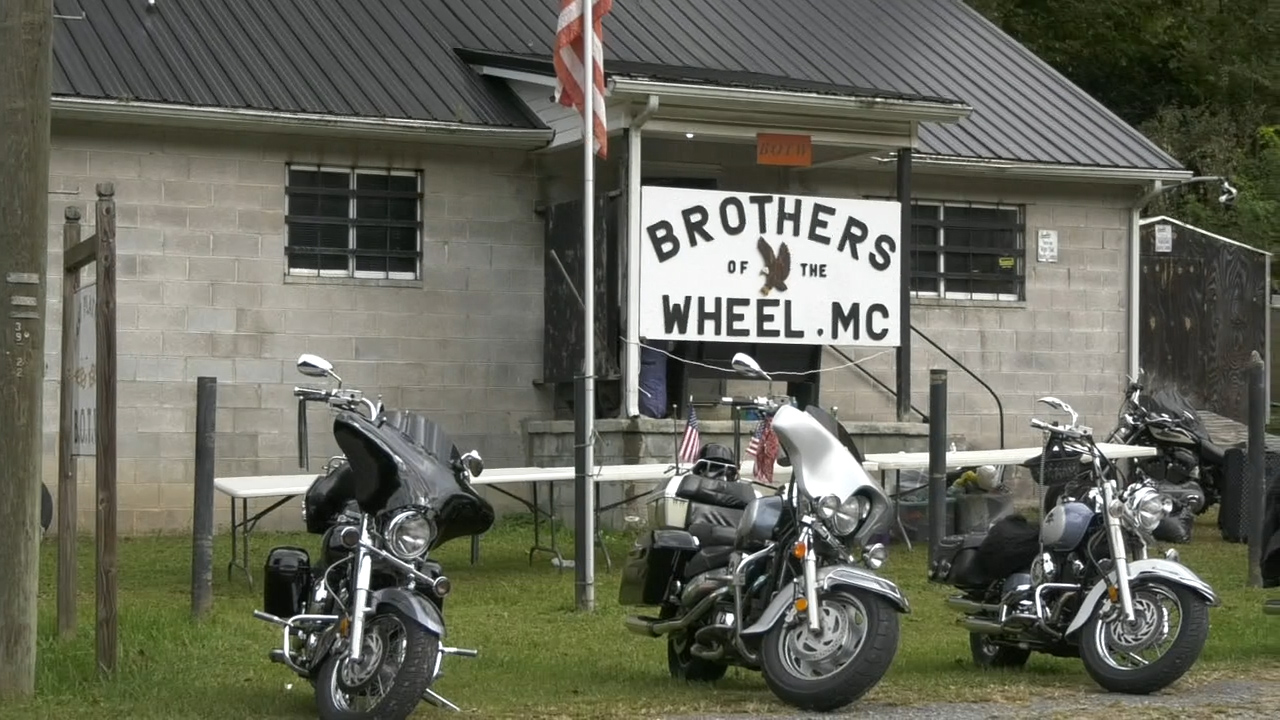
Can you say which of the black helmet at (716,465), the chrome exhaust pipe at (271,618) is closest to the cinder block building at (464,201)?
the black helmet at (716,465)

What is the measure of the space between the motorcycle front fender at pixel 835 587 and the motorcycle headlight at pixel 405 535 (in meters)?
1.40

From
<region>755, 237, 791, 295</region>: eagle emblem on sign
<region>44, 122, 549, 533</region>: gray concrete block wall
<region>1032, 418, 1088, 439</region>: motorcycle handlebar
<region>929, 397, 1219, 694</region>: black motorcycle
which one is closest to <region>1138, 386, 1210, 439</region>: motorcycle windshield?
<region>755, 237, 791, 295</region>: eagle emblem on sign

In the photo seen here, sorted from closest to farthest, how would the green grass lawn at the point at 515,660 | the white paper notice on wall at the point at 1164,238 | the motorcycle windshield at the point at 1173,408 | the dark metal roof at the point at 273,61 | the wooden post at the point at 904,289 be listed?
the green grass lawn at the point at 515,660
the dark metal roof at the point at 273,61
the wooden post at the point at 904,289
the motorcycle windshield at the point at 1173,408
the white paper notice on wall at the point at 1164,238

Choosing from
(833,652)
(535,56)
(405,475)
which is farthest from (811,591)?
(535,56)

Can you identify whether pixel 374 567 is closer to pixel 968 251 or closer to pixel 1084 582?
pixel 1084 582

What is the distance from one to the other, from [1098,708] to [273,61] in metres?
11.2

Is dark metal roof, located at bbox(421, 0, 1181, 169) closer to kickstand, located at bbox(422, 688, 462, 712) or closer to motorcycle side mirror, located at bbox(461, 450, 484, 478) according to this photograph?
motorcycle side mirror, located at bbox(461, 450, 484, 478)

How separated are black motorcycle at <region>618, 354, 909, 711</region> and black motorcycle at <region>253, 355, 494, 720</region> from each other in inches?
46.9

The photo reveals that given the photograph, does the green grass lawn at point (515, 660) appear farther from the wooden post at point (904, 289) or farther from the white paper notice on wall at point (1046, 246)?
the white paper notice on wall at point (1046, 246)

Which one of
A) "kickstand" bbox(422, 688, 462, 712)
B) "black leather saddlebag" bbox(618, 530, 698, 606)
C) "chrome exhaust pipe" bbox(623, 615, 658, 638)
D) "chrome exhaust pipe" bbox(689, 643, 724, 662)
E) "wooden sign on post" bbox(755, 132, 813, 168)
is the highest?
"wooden sign on post" bbox(755, 132, 813, 168)

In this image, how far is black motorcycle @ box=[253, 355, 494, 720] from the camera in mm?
7426

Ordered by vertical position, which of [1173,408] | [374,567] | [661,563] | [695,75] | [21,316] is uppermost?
[695,75]

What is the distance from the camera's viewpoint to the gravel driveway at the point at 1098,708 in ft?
26.2

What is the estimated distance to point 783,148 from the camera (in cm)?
1697
